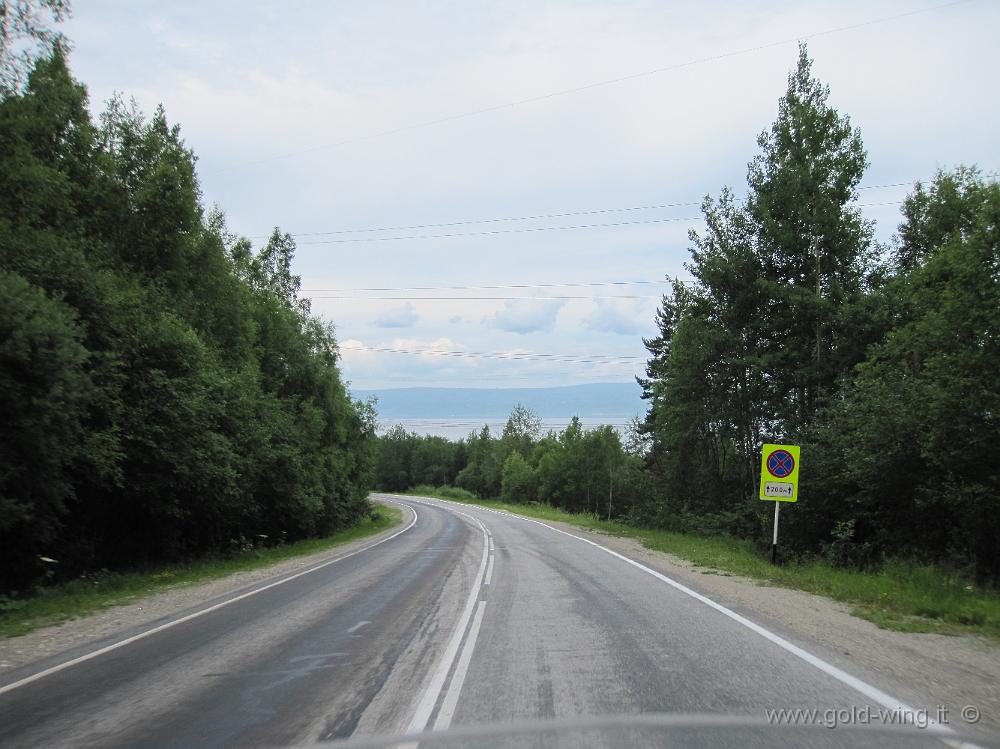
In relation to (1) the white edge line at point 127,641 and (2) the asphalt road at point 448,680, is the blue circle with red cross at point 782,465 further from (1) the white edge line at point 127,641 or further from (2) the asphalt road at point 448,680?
(1) the white edge line at point 127,641

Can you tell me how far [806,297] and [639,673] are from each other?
72.8 feet

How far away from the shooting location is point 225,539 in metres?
Answer: 24.6

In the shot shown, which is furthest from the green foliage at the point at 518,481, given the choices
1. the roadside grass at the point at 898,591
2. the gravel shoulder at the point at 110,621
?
the gravel shoulder at the point at 110,621

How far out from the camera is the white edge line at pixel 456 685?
521 centimetres

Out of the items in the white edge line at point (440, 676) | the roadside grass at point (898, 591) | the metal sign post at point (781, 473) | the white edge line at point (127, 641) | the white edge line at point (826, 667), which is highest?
the metal sign post at point (781, 473)

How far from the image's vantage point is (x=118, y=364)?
1530 cm

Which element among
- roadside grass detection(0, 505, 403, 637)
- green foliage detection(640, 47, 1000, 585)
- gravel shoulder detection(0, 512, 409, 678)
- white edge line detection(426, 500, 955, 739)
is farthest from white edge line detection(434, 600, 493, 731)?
green foliage detection(640, 47, 1000, 585)

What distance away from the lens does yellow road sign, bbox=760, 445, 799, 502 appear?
635 inches

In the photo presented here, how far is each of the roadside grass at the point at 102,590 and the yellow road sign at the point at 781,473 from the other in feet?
42.9

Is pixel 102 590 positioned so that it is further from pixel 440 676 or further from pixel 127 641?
pixel 440 676

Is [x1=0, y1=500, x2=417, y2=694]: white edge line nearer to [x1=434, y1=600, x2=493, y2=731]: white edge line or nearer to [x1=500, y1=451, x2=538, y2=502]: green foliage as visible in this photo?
[x1=434, y1=600, x2=493, y2=731]: white edge line

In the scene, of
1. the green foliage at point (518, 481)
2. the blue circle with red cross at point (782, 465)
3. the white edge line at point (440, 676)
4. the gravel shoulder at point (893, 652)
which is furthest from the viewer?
the green foliage at point (518, 481)

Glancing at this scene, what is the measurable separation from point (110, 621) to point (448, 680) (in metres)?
6.44

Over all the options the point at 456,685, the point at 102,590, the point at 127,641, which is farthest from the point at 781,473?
the point at 102,590
